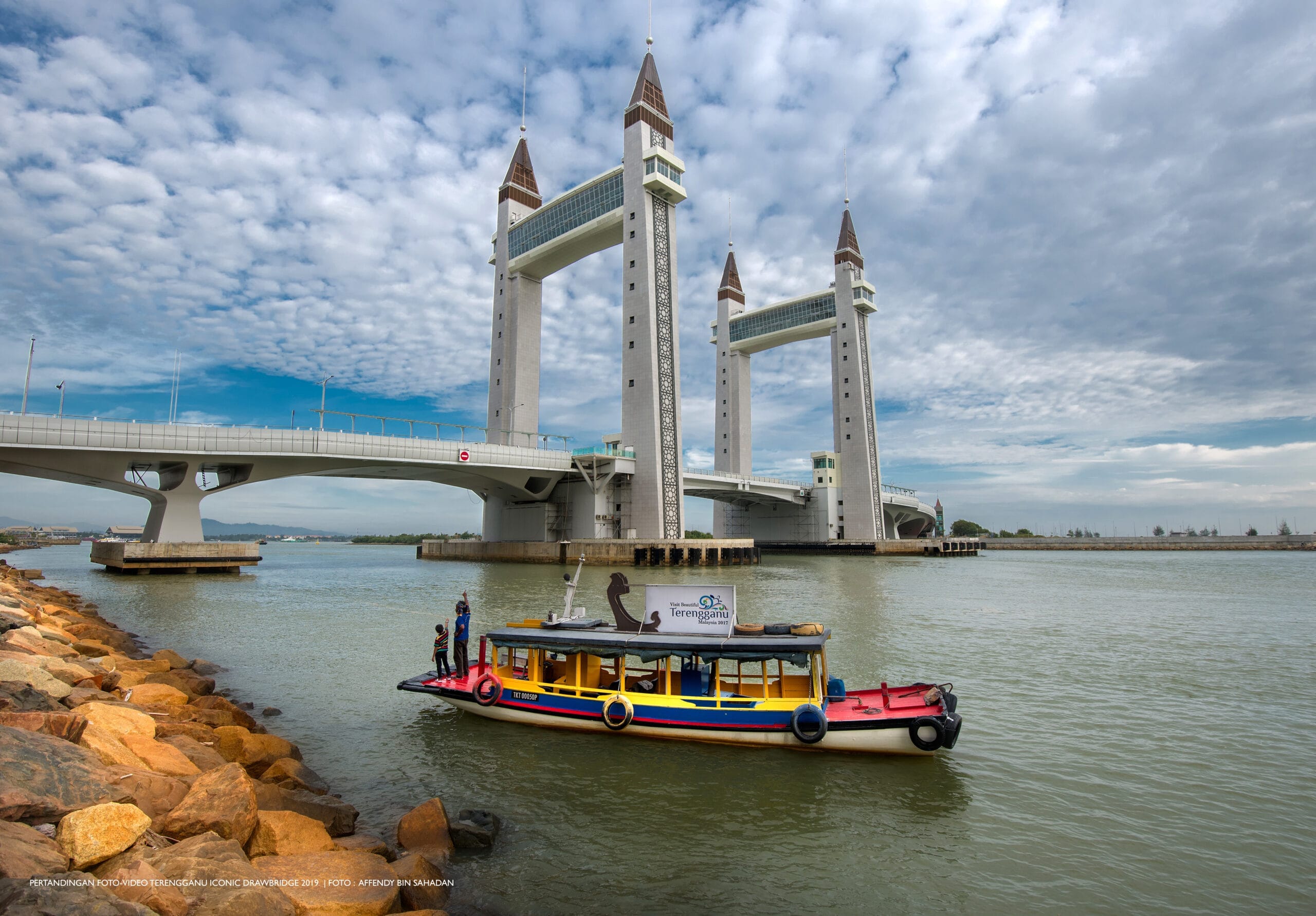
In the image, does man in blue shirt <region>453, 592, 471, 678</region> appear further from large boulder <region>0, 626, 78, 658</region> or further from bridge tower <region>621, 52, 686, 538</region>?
bridge tower <region>621, 52, 686, 538</region>

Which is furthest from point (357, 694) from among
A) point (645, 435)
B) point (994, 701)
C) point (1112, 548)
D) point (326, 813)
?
point (1112, 548)

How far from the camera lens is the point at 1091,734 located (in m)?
11.3

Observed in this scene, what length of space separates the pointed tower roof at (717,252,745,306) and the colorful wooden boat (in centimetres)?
8160

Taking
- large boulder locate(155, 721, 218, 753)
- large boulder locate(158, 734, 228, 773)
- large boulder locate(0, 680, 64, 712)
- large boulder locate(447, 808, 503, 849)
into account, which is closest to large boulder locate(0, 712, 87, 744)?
large boulder locate(0, 680, 64, 712)

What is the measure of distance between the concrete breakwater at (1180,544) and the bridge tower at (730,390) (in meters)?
51.1

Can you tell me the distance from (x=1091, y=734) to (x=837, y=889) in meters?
6.99

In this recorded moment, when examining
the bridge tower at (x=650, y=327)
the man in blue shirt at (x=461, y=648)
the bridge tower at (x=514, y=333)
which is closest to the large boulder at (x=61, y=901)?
the man in blue shirt at (x=461, y=648)

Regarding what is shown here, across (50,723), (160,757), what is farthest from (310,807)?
(50,723)

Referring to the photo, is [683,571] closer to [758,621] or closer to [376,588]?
[376,588]

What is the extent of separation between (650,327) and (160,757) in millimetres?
49617

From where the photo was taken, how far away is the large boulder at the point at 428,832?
7.23 meters

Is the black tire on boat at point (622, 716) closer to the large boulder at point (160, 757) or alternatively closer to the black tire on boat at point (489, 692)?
the black tire on boat at point (489, 692)

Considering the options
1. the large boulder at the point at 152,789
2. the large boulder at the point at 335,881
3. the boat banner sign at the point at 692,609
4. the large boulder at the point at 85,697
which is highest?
the boat banner sign at the point at 692,609

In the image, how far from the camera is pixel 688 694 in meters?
11.5
